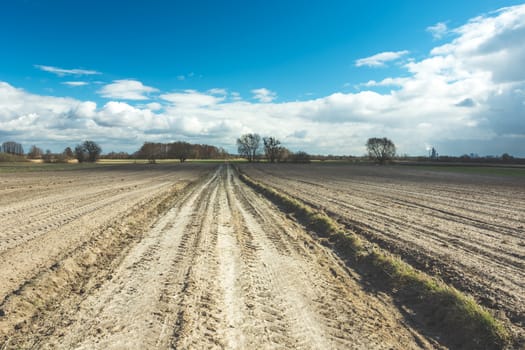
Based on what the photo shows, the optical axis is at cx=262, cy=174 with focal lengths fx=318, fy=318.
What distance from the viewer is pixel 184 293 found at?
5664 mm

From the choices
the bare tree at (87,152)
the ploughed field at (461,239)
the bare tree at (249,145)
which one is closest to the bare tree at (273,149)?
the bare tree at (249,145)

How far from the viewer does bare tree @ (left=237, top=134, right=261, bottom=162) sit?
5507 inches

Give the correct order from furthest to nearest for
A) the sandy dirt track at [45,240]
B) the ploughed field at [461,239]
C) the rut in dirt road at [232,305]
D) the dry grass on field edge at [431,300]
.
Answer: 1. the ploughed field at [461,239]
2. the sandy dirt track at [45,240]
3. the dry grass on field edge at [431,300]
4. the rut in dirt road at [232,305]

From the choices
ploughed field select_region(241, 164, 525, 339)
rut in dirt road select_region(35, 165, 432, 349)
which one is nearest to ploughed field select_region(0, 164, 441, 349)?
rut in dirt road select_region(35, 165, 432, 349)

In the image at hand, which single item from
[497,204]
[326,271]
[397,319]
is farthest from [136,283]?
[497,204]

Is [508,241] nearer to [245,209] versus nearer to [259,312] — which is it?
[259,312]

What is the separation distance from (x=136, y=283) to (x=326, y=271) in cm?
395

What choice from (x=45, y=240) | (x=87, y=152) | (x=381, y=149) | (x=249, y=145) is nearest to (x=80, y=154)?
(x=87, y=152)

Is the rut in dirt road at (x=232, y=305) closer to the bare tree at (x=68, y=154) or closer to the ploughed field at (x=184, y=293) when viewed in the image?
the ploughed field at (x=184, y=293)

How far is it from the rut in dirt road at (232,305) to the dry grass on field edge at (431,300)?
44cm

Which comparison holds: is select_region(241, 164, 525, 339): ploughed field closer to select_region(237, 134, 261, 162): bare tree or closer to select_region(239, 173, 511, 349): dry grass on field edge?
select_region(239, 173, 511, 349): dry grass on field edge

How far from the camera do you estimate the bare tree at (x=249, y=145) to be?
140m

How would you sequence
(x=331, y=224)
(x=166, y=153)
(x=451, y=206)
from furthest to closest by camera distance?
1. (x=166, y=153)
2. (x=451, y=206)
3. (x=331, y=224)

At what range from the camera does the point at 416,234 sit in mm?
9961
